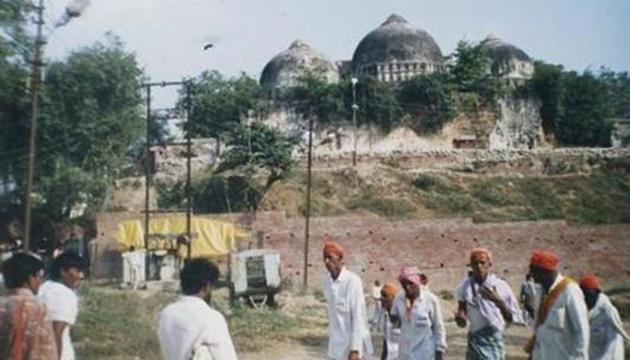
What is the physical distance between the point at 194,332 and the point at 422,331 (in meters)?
2.99

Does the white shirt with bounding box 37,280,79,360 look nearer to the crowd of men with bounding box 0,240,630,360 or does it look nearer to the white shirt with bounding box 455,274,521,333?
the crowd of men with bounding box 0,240,630,360

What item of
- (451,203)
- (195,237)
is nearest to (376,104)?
(451,203)

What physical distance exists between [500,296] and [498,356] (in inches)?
19.8

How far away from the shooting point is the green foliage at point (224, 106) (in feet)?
123

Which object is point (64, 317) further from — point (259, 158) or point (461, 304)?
point (259, 158)

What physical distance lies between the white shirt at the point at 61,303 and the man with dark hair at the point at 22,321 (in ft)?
1.56

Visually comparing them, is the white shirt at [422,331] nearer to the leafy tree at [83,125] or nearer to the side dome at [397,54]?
the leafy tree at [83,125]

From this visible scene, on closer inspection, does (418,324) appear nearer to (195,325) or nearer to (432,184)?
(195,325)

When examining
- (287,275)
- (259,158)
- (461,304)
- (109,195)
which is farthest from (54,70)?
(461,304)

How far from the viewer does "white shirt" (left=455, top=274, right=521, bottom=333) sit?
6.65 meters

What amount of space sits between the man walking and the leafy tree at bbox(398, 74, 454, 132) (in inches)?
1209

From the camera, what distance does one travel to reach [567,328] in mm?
5441

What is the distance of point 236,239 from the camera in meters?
23.4

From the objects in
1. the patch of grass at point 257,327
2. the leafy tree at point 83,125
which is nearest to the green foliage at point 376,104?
the leafy tree at point 83,125
